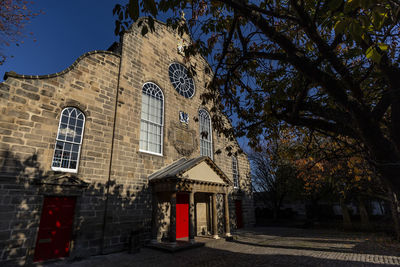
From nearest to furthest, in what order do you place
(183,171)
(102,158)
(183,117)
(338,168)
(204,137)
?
(102,158) → (338,168) → (183,171) → (183,117) → (204,137)

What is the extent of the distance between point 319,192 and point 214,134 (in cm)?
1089

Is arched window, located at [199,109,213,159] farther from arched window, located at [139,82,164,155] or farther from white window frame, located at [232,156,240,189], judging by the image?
arched window, located at [139,82,164,155]

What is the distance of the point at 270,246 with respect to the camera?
10.7m

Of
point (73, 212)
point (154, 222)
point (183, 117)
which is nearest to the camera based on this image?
point (73, 212)

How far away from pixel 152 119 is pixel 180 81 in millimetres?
4409

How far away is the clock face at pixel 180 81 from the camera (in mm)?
15305

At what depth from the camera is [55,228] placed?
8.26m

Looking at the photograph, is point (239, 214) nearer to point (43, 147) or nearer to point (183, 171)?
point (183, 171)

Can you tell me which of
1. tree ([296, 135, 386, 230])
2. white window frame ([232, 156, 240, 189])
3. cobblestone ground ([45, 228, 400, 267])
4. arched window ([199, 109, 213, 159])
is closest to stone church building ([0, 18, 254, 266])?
arched window ([199, 109, 213, 159])

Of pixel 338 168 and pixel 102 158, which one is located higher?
pixel 102 158

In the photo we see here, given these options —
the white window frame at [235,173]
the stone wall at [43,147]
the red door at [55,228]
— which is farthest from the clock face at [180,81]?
the red door at [55,228]

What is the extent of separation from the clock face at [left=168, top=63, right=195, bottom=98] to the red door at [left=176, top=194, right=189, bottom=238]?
7517 mm

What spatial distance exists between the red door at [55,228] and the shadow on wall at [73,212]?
0.24 ft

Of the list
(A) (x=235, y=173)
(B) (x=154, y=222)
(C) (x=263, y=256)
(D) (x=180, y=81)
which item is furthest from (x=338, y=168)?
(D) (x=180, y=81)
